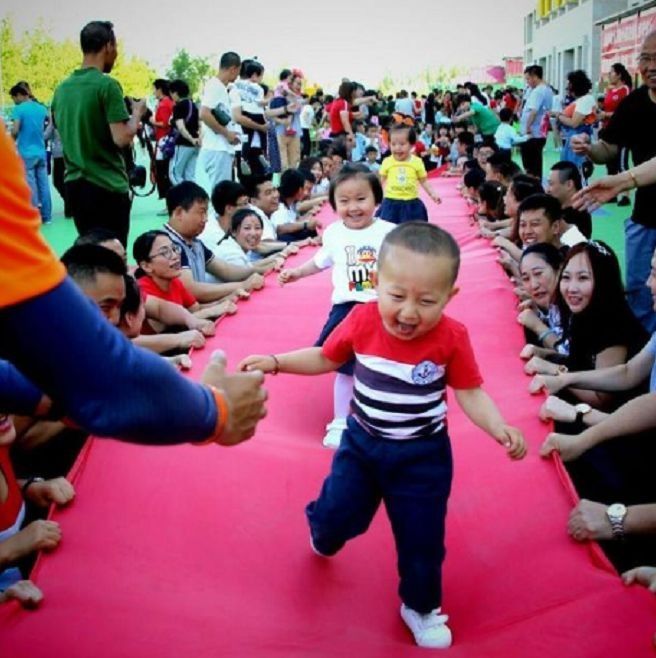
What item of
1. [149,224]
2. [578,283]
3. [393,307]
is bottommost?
[149,224]

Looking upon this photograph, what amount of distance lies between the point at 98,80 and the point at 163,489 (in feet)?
7.98

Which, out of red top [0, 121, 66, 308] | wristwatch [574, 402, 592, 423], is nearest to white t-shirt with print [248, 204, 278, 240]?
wristwatch [574, 402, 592, 423]

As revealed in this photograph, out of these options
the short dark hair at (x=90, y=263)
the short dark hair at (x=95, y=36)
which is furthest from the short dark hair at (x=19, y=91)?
the short dark hair at (x=90, y=263)

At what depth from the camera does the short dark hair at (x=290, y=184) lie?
255 inches

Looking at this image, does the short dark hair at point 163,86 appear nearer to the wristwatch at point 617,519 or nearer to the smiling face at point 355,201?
the smiling face at point 355,201

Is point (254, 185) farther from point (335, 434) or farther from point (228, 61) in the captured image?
point (335, 434)

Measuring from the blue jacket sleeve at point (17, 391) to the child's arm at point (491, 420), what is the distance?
0.86 m

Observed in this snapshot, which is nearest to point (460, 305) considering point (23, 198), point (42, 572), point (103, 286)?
point (103, 286)

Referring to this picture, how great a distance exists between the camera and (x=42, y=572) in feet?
5.66

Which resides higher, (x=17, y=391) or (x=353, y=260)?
(x=17, y=391)

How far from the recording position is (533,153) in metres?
9.42

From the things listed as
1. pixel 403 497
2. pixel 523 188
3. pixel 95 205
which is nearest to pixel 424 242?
pixel 403 497

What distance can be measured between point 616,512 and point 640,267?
2.15 m

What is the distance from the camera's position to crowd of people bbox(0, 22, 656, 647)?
1.64 meters
